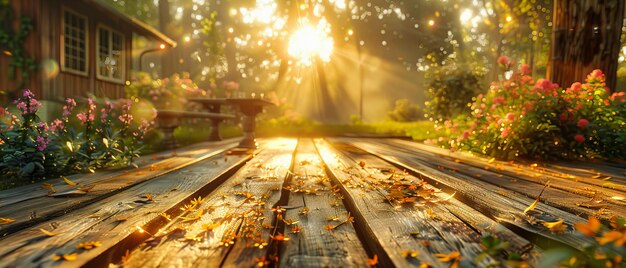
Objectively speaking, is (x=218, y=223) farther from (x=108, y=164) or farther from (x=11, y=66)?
(x=11, y=66)

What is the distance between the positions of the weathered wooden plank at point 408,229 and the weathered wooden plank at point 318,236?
69 millimetres

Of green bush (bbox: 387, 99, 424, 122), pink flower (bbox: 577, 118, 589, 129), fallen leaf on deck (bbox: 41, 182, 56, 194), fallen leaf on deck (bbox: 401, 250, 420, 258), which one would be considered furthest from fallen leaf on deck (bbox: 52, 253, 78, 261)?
green bush (bbox: 387, 99, 424, 122)

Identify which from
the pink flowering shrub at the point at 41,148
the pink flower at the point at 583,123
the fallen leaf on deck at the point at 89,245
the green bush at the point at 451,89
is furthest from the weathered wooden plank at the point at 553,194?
the green bush at the point at 451,89

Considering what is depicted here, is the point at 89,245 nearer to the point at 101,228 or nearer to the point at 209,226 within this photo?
the point at 101,228

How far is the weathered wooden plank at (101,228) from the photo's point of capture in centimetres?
115

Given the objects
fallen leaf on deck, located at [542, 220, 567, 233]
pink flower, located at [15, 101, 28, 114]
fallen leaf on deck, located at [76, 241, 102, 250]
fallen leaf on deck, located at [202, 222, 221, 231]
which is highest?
pink flower, located at [15, 101, 28, 114]

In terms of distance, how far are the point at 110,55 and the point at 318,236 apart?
11394 mm

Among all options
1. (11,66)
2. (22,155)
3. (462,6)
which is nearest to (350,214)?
(22,155)

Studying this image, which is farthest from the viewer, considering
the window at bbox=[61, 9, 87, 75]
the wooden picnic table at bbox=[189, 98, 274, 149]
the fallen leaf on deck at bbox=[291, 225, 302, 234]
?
the window at bbox=[61, 9, 87, 75]

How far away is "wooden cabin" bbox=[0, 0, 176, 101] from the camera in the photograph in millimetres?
8258

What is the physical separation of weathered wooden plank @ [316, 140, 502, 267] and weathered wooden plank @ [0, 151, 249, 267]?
870 millimetres

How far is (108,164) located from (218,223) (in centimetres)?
252

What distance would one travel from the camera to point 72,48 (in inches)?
362

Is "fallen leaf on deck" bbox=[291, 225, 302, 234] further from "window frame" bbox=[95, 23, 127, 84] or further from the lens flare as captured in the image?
the lens flare
